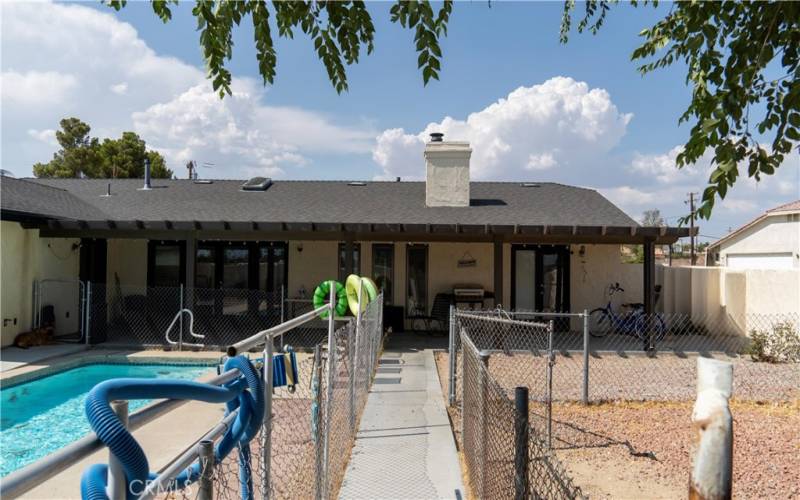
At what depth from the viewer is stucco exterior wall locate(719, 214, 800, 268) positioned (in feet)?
66.8

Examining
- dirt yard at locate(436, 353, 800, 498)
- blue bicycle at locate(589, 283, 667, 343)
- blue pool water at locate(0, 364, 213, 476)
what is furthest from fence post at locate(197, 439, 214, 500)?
blue bicycle at locate(589, 283, 667, 343)

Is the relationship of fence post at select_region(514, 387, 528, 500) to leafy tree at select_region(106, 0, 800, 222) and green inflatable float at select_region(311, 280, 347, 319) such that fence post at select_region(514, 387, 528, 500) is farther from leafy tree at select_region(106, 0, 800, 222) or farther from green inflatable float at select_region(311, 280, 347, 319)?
green inflatable float at select_region(311, 280, 347, 319)

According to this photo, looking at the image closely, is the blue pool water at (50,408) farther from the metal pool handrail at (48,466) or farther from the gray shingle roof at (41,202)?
the metal pool handrail at (48,466)

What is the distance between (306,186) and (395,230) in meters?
6.66

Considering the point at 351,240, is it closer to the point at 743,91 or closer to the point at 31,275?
the point at 31,275

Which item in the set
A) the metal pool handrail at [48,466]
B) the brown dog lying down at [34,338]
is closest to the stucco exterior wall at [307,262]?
the brown dog lying down at [34,338]

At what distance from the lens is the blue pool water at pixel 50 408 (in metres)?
6.77

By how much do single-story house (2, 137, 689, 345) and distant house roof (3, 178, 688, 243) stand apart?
0.18ft

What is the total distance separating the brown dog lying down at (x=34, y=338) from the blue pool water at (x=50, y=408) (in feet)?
6.93

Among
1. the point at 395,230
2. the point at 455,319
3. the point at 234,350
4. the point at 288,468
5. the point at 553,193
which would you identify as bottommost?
the point at 288,468

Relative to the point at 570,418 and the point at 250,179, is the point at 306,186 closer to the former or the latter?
the point at 250,179

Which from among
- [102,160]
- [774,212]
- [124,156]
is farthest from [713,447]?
[102,160]

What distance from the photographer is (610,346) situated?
1188cm

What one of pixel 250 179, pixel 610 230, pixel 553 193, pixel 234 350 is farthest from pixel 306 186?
pixel 234 350
